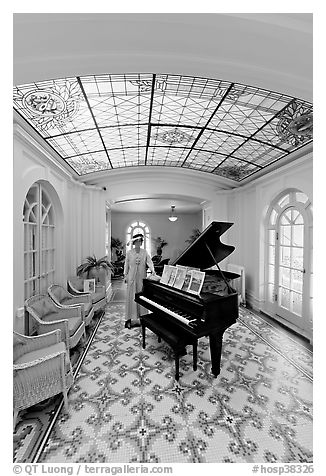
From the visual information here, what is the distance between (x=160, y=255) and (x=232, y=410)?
29.8 feet

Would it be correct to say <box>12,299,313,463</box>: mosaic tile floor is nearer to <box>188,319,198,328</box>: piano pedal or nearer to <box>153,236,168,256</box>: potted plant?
<box>188,319,198,328</box>: piano pedal

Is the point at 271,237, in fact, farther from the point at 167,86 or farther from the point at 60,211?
the point at 60,211

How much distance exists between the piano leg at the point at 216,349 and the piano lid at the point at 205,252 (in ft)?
3.11

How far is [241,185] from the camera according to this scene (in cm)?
572

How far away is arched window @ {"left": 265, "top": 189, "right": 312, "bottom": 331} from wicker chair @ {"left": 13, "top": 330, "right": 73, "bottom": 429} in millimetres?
3843

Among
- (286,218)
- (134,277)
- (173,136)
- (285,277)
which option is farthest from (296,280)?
(173,136)

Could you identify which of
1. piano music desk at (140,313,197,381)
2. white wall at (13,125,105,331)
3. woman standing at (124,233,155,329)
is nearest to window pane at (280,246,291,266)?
woman standing at (124,233,155,329)

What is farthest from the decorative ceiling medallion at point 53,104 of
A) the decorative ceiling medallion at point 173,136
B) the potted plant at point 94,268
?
the potted plant at point 94,268

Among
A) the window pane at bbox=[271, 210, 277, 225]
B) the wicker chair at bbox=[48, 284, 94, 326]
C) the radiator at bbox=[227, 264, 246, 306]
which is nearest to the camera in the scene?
the wicker chair at bbox=[48, 284, 94, 326]

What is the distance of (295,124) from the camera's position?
2.84 metres

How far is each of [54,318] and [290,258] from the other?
4.32 m

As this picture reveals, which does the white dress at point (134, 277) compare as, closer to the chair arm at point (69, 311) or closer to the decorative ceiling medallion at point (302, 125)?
the chair arm at point (69, 311)

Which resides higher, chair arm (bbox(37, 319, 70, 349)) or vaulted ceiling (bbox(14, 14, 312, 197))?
vaulted ceiling (bbox(14, 14, 312, 197))

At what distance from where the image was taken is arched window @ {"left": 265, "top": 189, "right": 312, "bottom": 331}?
12.4ft
